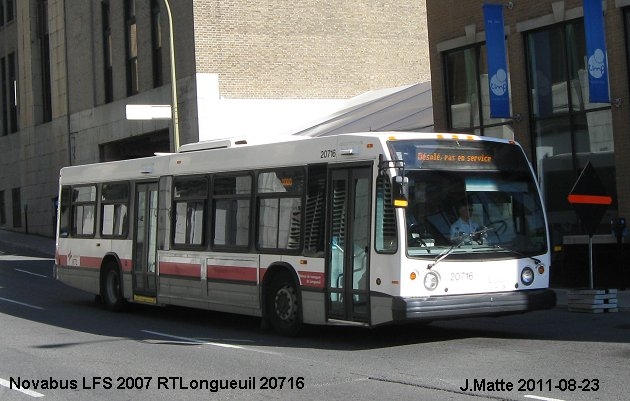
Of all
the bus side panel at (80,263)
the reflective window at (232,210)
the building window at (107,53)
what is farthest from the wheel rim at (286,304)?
the building window at (107,53)

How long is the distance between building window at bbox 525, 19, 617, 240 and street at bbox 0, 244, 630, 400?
4592 mm

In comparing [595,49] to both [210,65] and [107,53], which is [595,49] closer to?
[210,65]

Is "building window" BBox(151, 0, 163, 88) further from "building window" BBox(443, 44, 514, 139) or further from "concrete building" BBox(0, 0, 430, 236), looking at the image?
"building window" BBox(443, 44, 514, 139)

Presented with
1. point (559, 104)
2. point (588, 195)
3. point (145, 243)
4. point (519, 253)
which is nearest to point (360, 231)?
point (519, 253)

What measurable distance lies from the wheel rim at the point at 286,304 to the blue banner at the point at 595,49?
339 inches

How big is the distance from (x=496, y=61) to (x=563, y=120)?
2046mm

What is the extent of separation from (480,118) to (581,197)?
6.32m

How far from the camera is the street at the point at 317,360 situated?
368 inches

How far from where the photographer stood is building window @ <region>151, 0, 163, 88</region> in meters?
34.8

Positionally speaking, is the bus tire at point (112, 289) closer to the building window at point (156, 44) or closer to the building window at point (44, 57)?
the building window at point (156, 44)

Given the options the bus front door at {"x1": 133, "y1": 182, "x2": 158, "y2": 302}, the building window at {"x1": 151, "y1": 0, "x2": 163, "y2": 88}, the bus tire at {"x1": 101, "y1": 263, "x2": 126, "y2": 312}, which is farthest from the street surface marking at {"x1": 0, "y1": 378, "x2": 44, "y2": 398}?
the building window at {"x1": 151, "y1": 0, "x2": 163, "y2": 88}

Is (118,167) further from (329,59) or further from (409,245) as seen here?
(329,59)

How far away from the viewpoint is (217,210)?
49.1 ft

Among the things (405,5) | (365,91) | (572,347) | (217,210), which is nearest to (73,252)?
(217,210)
